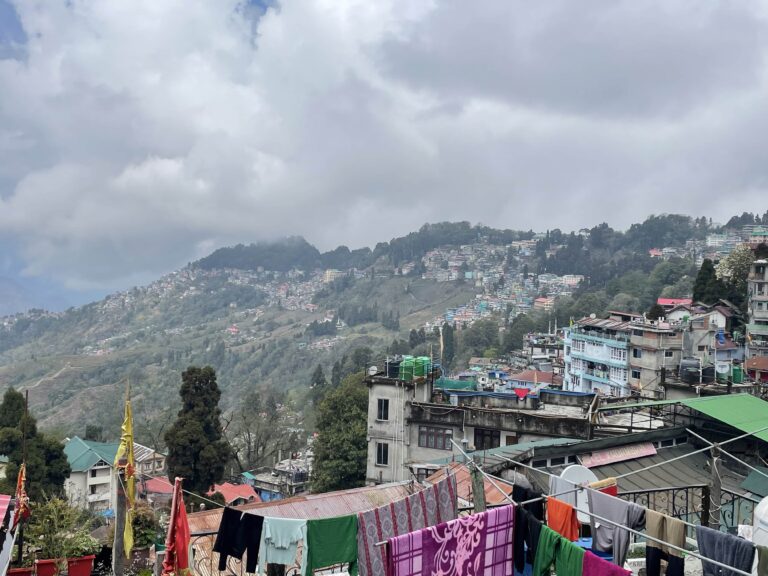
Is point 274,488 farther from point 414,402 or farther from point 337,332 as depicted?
point 337,332

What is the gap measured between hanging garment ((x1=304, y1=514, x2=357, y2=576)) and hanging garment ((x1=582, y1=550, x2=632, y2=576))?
2.97 meters

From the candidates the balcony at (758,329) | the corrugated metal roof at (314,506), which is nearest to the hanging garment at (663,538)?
the corrugated metal roof at (314,506)

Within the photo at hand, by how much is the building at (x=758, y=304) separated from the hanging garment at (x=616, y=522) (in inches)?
1682

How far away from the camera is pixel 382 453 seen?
2766 centimetres

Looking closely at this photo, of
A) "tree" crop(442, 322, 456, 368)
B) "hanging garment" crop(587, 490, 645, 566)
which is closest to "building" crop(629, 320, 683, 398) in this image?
"hanging garment" crop(587, 490, 645, 566)

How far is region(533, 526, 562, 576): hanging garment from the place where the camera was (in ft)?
26.7

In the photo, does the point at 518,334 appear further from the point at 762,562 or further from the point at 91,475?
the point at 762,562

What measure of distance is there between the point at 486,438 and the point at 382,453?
4340mm

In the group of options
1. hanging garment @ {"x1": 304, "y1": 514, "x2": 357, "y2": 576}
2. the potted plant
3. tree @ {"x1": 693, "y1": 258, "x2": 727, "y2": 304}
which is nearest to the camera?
hanging garment @ {"x1": 304, "y1": 514, "x2": 357, "y2": 576}

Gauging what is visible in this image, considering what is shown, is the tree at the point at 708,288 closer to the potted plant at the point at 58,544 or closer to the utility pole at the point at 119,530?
the utility pole at the point at 119,530

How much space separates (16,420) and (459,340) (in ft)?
252

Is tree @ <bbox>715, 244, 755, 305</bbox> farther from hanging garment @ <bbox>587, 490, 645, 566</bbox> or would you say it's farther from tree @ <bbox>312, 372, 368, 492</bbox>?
hanging garment @ <bbox>587, 490, 645, 566</bbox>

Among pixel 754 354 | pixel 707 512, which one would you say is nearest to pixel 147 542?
pixel 707 512

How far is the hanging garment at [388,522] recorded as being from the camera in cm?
930
